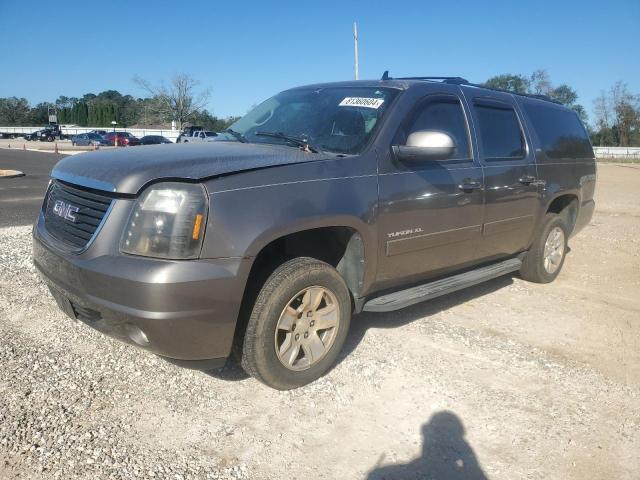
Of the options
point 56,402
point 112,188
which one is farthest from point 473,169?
point 56,402

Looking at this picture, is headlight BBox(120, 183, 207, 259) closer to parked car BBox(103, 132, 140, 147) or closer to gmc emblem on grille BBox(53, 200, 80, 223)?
gmc emblem on grille BBox(53, 200, 80, 223)

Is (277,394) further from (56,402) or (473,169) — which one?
(473,169)

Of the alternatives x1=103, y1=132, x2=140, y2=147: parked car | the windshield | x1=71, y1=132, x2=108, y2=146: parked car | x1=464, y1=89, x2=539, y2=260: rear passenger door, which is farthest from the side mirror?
x1=71, y1=132, x2=108, y2=146: parked car

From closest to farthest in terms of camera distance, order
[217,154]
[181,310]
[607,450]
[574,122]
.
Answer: [181,310] → [607,450] → [217,154] → [574,122]

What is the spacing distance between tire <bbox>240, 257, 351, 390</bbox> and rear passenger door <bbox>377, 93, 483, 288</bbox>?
1.59 ft

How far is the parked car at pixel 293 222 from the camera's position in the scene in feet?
8.60

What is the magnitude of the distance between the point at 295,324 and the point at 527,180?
2825 millimetres

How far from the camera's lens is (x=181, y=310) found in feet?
8.43

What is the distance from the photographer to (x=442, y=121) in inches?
159

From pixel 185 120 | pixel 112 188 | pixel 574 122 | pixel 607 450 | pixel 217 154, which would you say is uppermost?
pixel 185 120

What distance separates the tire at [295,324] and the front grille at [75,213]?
0.98m

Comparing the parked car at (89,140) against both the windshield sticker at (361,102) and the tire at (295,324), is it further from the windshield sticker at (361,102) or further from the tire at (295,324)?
the tire at (295,324)

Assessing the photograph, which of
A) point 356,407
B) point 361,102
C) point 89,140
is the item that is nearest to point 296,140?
point 361,102

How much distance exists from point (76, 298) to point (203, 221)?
87 centimetres
